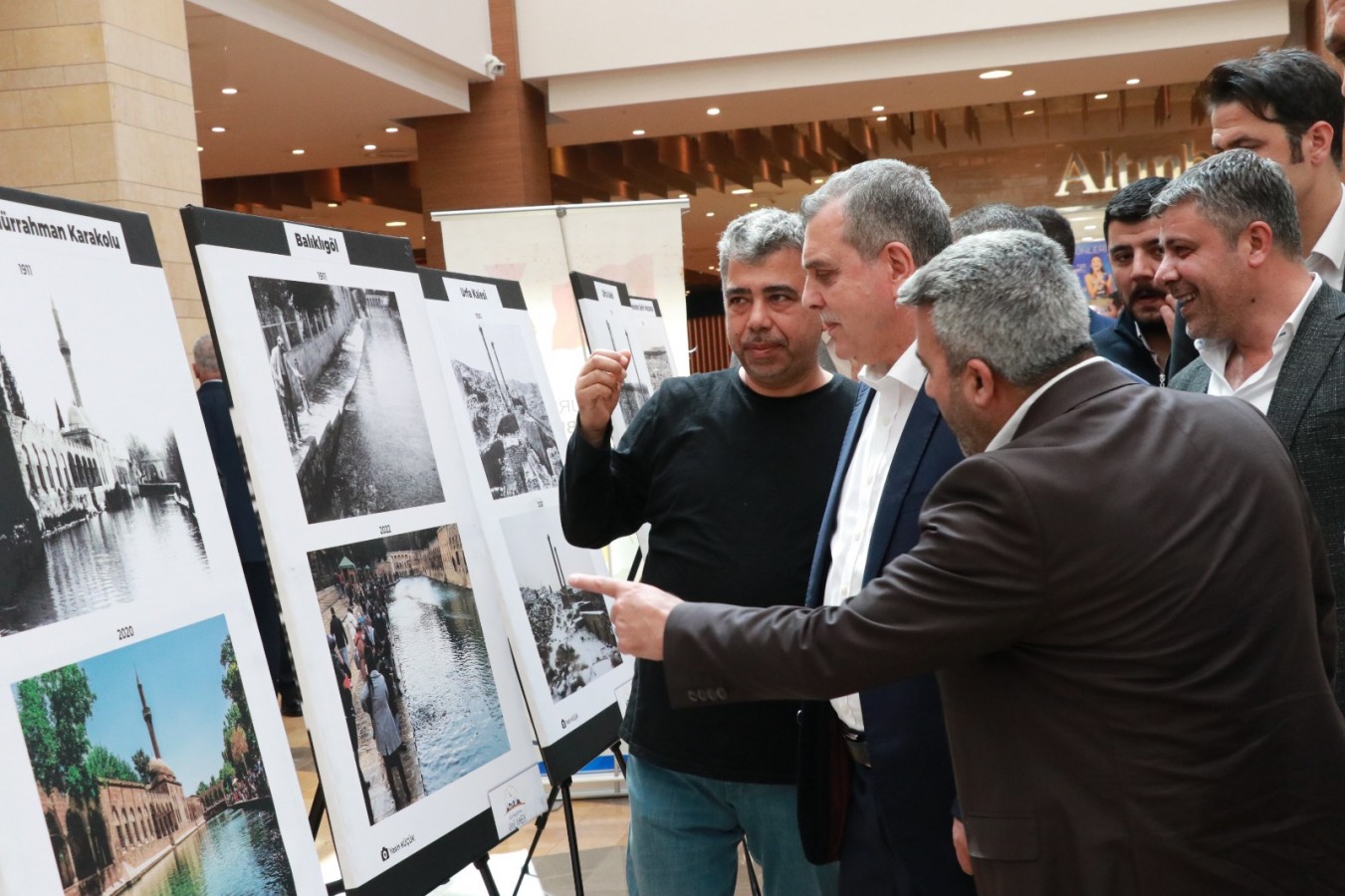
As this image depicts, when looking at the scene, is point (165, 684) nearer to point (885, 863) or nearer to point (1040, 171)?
point (885, 863)

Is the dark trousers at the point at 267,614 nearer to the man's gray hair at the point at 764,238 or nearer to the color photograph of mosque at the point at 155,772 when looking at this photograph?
the man's gray hair at the point at 764,238

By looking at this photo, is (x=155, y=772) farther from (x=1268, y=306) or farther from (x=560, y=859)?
(x=560, y=859)

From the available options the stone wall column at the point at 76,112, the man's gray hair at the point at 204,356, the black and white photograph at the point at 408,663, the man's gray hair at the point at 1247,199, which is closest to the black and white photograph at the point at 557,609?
the black and white photograph at the point at 408,663

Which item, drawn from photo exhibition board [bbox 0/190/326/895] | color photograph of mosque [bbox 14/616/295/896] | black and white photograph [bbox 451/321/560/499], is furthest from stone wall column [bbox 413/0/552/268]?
color photograph of mosque [bbox 14/616/295/896]

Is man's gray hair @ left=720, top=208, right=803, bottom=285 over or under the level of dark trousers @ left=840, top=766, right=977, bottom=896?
A: over

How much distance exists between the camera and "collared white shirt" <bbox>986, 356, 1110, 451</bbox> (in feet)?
4.87

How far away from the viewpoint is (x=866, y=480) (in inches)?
76.8

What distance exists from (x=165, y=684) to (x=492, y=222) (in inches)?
240

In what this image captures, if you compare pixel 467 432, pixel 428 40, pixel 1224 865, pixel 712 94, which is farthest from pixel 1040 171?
pixel 1224 865

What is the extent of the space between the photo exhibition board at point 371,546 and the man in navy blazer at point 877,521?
61 centimetres

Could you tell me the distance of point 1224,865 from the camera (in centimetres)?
137

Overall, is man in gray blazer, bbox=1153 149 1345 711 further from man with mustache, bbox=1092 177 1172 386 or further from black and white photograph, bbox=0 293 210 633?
black and white photograph, bbox=0 293 210 633

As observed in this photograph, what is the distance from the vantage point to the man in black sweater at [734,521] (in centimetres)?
224

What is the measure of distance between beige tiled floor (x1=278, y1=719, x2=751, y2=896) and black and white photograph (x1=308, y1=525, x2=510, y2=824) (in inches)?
70.8
